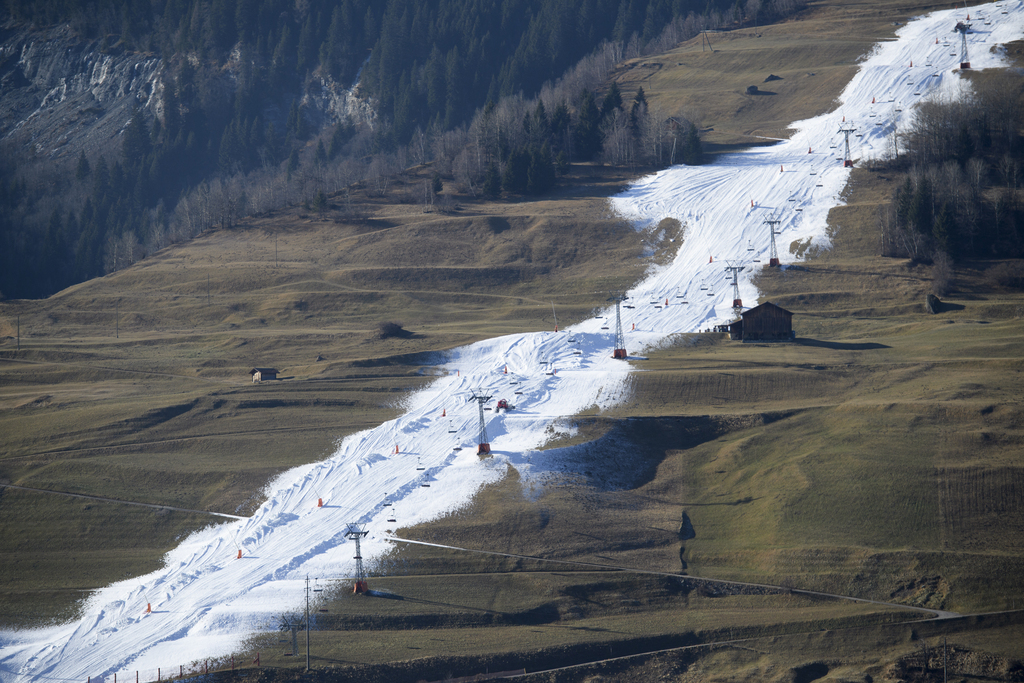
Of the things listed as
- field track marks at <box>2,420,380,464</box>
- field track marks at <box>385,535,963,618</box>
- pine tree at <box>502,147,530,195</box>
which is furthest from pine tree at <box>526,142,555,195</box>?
field track marks at <box>385,535,963,618</box>

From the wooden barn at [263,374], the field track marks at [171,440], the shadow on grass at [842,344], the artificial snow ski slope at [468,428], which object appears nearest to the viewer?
the artificial snow ski slope at [468,428]

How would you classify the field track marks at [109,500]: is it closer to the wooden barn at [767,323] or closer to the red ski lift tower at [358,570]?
the red ski lift tower at [358,570]

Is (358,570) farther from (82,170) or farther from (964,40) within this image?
(82,170)

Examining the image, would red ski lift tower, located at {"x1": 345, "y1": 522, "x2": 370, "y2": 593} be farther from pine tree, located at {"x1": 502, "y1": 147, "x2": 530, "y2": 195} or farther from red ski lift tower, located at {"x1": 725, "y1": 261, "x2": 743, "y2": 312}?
pine tree, located at {"x1": 502, "y1": 147, "x2": 530, "y2": 195}

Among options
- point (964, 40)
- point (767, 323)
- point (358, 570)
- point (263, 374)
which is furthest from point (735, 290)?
point (964, 40)

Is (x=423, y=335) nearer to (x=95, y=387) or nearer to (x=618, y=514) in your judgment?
(x=95, y=387)

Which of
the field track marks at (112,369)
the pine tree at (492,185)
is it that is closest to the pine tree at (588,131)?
the pine tree at (492,185)

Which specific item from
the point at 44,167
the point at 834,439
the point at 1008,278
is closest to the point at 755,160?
the point at 1008,278
